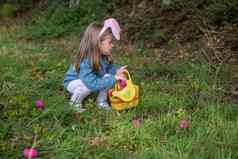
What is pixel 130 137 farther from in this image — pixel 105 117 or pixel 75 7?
pixel 75 7

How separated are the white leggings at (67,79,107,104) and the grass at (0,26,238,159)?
0.40 feet

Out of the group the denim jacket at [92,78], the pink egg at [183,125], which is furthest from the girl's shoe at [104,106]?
the pink egg at [183,125]

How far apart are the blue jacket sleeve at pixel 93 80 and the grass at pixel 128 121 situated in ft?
0.63

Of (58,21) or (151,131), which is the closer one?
(151,131)

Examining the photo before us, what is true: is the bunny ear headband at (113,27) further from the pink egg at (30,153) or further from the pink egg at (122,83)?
the pink egg at (30,153)

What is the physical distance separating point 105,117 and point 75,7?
25.0ft

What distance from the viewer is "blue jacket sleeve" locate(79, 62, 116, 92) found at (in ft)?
14.1

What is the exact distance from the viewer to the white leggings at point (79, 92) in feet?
14.2

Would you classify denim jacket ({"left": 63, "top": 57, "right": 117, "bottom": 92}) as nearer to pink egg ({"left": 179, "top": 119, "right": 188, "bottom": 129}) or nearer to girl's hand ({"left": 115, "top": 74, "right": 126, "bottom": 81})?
girl's hand ({"left": 115, "top": 74, "right": 126, "bottom": 81})

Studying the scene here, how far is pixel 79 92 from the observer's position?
14.2 feet

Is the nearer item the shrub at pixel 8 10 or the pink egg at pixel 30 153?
the pink egg at pixel 30 153

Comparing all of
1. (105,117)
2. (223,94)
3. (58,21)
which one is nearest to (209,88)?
(223,94)

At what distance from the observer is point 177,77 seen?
5.50m

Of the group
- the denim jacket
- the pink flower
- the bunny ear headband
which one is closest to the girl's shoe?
A: the denim jacket
